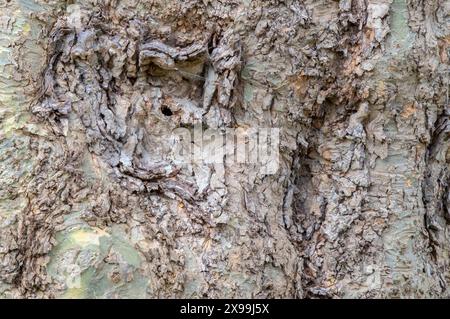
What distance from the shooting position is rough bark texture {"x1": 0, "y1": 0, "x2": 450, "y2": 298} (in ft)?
5.20

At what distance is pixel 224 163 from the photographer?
5.65 ft

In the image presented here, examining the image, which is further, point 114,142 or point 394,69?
point 394,69

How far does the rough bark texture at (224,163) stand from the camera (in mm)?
1586

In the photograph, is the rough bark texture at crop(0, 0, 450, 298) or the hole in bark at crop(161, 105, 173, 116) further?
the hole in bark at crop(161, 105, 173, 116)

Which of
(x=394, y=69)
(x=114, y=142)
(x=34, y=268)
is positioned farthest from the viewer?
(x=394, y=69)

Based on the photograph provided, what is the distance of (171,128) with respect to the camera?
175 centimetres

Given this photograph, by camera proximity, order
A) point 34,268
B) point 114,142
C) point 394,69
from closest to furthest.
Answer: point 34,268, point 114,142, point 394,69

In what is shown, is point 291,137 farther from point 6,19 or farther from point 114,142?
point 6,19

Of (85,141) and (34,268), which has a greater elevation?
(85,141)

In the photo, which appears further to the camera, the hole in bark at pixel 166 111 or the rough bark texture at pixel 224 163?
the hole in bark at pixel 166 111

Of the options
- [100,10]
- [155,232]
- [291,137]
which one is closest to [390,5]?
[291,137]

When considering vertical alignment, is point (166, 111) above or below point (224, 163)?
above

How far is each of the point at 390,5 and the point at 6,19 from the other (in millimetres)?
1227
